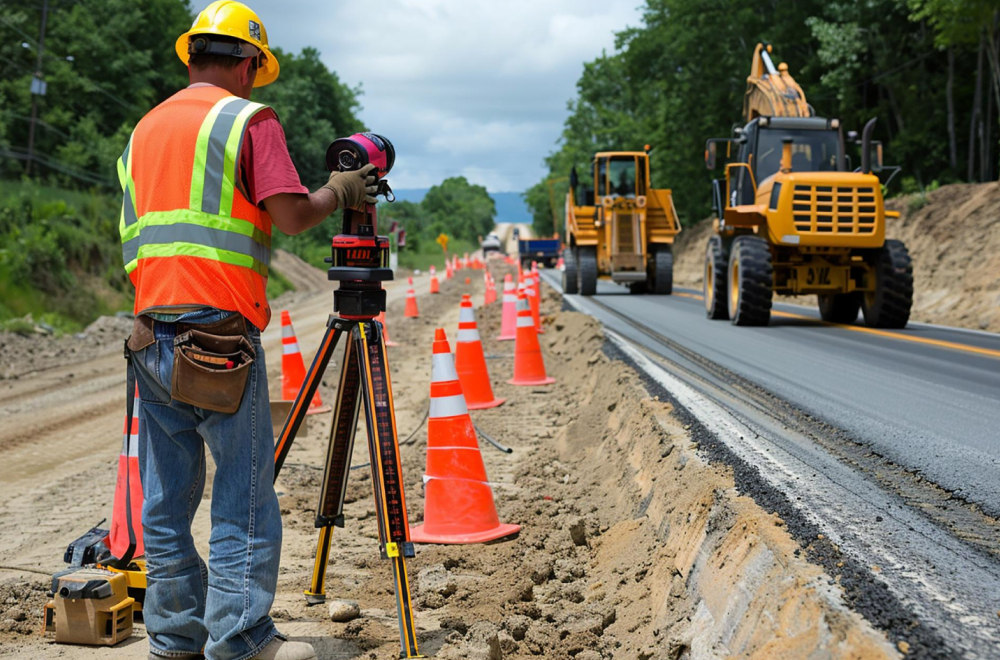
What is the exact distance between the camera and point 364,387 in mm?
3447

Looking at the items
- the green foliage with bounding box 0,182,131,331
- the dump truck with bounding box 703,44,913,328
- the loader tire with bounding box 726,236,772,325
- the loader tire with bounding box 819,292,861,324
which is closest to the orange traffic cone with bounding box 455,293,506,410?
the loader tire with bounding box 726,236,772,325

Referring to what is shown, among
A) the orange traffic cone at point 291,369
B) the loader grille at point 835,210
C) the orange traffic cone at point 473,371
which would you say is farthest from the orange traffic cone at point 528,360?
the loader grille at point 835,210

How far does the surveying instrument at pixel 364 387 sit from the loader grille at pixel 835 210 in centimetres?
995

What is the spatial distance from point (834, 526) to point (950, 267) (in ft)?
57.9

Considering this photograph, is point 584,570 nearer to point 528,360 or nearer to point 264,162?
point 264,162

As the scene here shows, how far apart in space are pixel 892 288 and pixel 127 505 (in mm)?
11115

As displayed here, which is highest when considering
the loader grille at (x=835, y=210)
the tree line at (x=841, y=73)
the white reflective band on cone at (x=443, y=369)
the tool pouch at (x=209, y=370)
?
the tree line at (x=841, y=73)

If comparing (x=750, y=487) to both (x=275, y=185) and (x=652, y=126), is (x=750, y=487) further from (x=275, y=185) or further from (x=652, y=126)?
(x=652, y=126)

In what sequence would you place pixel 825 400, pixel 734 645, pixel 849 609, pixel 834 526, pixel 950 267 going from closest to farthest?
pixel 849 609, pixel 734 645, pixel 834 526, pixel 825 400, pixel 950 267

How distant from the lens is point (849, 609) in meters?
2.30

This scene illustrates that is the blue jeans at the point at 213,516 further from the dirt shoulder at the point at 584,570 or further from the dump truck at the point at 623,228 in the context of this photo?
the dump truck at the point at 623,228

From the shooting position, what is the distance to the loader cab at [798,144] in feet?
43.6

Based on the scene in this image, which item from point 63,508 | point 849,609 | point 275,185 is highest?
point 275,185

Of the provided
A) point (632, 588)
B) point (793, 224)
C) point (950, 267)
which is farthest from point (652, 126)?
point (632, 588)
